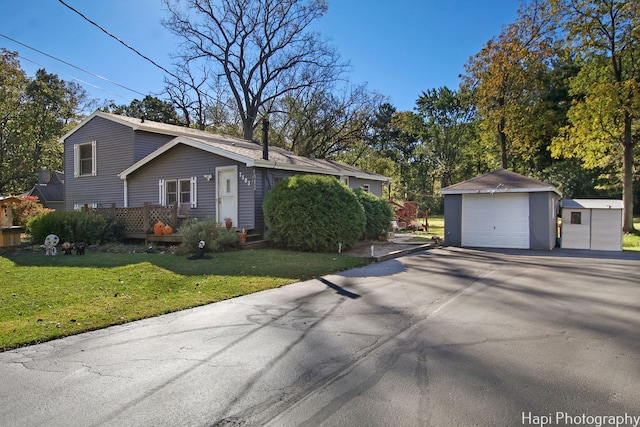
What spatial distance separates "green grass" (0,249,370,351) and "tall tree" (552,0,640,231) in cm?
1698

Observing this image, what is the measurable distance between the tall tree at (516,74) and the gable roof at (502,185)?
10.3 metres

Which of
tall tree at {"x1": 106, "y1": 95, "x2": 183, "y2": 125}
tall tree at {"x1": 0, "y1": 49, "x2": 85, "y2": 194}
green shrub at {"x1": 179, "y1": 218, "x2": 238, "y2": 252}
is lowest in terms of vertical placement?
green shrub at {"x1": 179, "y1": 218, "x2": 238, "y2": 252}

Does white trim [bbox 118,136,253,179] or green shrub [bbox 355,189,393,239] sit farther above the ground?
white trim [bbox 118,136,253,179]

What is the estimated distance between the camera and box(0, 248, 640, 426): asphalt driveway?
2699 mm

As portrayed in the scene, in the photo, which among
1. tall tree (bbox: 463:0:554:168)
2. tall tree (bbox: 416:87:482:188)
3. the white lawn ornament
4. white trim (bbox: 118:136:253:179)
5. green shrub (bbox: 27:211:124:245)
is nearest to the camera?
the white lawn ornament

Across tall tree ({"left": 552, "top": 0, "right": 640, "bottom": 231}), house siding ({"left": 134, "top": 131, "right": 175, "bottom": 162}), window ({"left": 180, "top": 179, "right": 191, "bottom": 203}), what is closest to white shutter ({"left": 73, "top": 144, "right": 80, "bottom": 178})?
house siding ({"left": 134, "top": 131, "right": 175, "bottom": 162})

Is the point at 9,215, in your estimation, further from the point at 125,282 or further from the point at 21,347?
the point at 21,347

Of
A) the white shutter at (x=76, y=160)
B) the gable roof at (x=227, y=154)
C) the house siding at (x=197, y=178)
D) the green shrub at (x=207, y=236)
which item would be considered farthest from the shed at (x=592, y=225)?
the white shutter at (x=76, y=160)

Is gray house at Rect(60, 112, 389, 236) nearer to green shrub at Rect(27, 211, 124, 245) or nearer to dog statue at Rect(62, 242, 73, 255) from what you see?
green shrub at Rect(27, 211, 124, 245)

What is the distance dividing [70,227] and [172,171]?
3959 mm

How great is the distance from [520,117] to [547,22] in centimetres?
548

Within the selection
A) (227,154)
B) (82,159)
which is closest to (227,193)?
(227,154)

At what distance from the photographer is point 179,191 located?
14742mm

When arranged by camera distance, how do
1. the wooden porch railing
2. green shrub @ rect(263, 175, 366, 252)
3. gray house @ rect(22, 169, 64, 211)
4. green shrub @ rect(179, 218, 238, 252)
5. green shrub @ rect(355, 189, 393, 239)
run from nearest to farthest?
green shrub @ rect(179, 218, 238, 252)
green shrub @ rect(263, 175, 366, 252)
the wooden porch railing
green shrub @ rect(355, 189, 393, 239)
gray house @ rect(22, 169, 64, 211)
